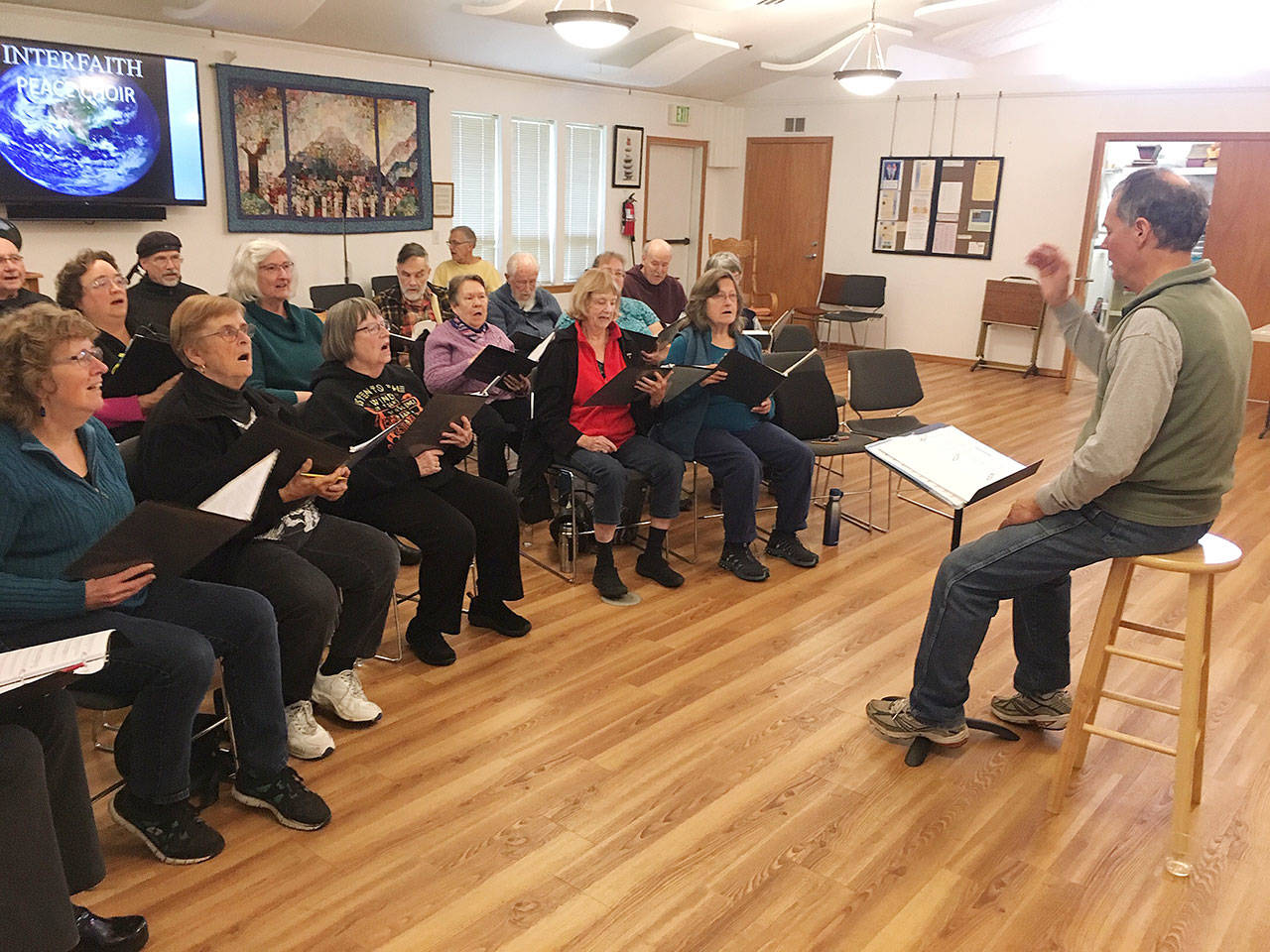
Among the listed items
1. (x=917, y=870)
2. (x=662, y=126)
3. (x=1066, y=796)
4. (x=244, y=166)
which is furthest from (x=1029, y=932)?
(x=662, y=126)

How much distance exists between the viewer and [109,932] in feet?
6.71

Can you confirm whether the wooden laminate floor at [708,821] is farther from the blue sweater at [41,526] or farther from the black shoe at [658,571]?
the blue sweater at [41,526]

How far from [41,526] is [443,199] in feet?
22.4

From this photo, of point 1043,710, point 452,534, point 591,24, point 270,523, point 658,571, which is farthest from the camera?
point 591,24

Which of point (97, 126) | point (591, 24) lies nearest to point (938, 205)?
point (591, 24)

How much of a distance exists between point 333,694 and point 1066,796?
2.15 meters

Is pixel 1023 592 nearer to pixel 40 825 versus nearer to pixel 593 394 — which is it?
pixel 593 394

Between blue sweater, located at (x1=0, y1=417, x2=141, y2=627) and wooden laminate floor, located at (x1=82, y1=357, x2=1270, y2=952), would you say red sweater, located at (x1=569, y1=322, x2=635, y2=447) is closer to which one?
wooden laminate floor, located at (x1=82, y1=357, x2=1270, y2=952)

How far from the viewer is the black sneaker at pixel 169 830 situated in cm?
236

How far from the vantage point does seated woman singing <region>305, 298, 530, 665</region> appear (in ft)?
10.5

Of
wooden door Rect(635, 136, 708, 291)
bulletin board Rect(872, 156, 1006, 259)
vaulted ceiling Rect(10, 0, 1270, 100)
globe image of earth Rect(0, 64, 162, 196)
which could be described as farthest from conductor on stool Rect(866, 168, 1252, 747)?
wooden door Rect(635, 136, 708, 291)

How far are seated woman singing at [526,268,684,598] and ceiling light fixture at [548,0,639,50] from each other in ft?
5.84

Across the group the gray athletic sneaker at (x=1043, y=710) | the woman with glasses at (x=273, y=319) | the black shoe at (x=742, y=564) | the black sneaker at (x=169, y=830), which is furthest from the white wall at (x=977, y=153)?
the black sneaker at (x=169, y=830)

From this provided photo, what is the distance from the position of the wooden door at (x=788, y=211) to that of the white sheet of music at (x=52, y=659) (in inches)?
381
